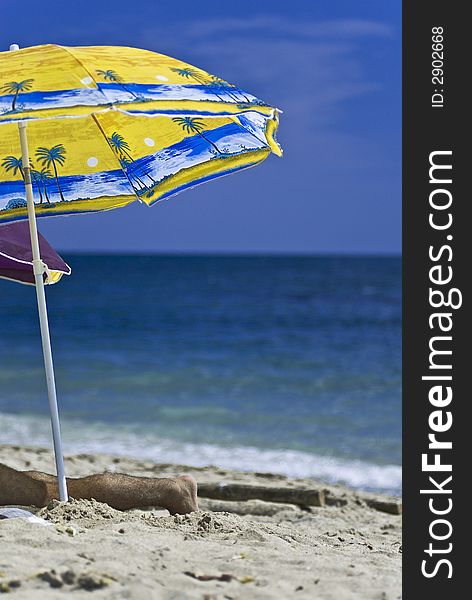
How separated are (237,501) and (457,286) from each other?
2.37m

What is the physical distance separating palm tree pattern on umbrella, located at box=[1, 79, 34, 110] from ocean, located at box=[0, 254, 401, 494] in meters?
4.81

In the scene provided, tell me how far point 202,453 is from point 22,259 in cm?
439

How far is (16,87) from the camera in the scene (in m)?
3.30

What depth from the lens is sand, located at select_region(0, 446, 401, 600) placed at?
2838 mm

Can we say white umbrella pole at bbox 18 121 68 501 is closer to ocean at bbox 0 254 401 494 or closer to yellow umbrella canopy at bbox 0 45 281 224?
yellow umbrella canopy at bbox 0 45 281 224

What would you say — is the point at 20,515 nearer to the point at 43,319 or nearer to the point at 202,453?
the point at 43,319

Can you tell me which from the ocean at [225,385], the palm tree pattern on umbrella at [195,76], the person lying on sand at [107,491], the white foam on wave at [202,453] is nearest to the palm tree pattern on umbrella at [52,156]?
the palm tree pattern on umbrella at [195,76]

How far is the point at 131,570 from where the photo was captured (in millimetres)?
2979

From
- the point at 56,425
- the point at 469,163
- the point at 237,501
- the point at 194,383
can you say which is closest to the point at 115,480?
the point at 56,425

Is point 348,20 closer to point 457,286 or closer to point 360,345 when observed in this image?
point 360,345

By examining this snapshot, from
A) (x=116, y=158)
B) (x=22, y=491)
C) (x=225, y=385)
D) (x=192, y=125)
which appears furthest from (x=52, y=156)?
(x=225, y=385)

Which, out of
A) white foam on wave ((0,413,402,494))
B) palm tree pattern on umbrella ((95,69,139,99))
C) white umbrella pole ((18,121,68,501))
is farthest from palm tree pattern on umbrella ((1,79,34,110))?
white foam on wave ((0,413,402,494))

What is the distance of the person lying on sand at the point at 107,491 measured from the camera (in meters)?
3.98

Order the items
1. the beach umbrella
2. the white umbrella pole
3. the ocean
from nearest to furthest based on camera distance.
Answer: the white umbrella pole → the beach umbrella → the ocean
